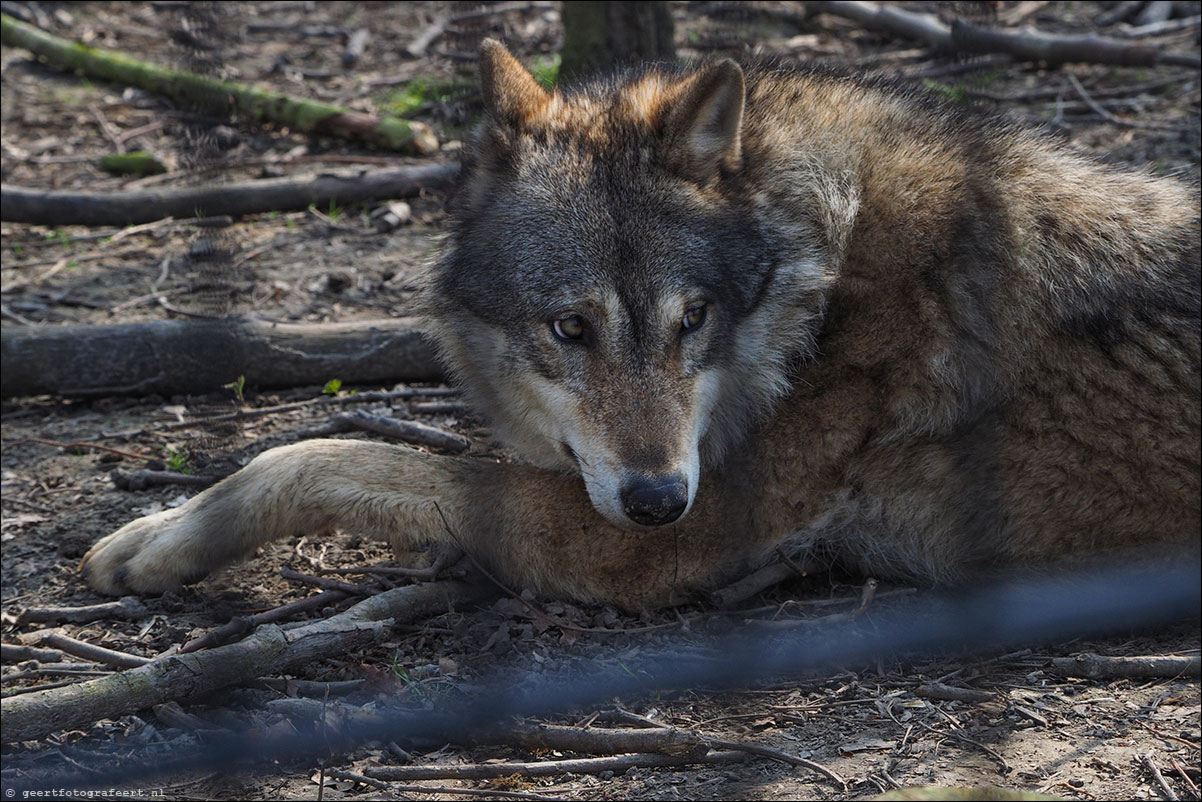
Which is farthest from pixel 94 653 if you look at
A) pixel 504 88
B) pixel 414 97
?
pixel 414 97

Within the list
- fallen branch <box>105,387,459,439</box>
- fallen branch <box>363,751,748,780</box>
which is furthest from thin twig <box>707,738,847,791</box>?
fallen branch <box>105,387,459,439</box>

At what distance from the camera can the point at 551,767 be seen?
9.70 ft

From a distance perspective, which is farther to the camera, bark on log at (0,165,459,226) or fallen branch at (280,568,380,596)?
bark on log at (0,165,459,226)

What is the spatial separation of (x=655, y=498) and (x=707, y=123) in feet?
4.37

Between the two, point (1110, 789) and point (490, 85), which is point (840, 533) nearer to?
point (1110, 789)

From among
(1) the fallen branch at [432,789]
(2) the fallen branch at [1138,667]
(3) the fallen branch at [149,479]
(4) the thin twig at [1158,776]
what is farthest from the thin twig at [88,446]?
(4) the thin twig at [1158,776]

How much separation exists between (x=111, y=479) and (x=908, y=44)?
713 cm

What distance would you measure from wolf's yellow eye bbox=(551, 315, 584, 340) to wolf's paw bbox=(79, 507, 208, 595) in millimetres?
1602

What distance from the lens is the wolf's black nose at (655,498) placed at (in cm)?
329

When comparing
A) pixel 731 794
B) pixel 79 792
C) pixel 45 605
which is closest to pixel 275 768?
pixel 79 792

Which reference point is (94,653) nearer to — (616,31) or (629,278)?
(629,278)

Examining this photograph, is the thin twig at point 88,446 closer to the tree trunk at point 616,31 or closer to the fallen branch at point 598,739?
the fallen branch at point 598,739

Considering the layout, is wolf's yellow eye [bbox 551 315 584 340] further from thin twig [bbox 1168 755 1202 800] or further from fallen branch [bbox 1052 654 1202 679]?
thin twig [bbox 1168 755 1202 800]

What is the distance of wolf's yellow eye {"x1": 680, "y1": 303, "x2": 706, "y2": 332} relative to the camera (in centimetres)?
362
